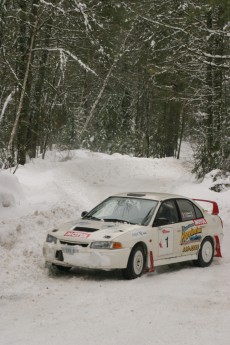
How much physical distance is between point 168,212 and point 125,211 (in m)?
0.92

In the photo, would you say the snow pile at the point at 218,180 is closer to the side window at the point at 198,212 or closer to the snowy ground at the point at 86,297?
the snowy ground at the point at 86,297

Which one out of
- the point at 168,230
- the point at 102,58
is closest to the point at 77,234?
the point at 168,230

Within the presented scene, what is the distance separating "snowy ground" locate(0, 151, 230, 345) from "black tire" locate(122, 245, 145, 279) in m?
0.19

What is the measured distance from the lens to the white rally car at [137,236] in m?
9.86

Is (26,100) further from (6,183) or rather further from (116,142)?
(116,142)

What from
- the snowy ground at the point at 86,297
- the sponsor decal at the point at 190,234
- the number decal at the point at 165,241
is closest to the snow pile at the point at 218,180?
the snowy ground at the point at 86,297

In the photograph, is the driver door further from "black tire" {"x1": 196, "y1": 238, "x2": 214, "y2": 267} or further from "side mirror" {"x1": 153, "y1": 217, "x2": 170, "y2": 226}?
"black tire" {"x1": 196, "y1": 238, "x2": 214, "y2": 267}

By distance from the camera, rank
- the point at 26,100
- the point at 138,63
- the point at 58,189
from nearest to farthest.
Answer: the point at 58,189 < the point at 26,100 < the point at 138,63

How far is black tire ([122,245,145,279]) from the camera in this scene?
997 cm

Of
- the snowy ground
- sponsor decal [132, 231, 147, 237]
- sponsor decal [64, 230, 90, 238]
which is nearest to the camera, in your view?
the snowy ground

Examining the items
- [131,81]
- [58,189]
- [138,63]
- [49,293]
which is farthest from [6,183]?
[131,81]

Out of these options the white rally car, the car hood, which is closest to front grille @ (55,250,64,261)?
the white rally car

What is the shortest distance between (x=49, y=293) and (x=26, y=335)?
2.19m

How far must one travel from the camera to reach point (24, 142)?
22969 mm
